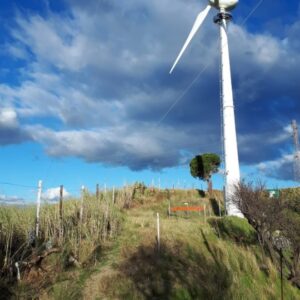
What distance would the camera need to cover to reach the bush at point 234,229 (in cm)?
2516

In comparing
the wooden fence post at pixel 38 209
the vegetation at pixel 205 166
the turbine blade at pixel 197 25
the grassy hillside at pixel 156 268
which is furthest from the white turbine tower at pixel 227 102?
the vegetation at pixel 205 166

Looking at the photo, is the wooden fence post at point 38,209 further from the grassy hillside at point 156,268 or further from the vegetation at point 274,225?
the vegetation at point 274,225

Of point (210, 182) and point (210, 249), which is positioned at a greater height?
point (210, 182)

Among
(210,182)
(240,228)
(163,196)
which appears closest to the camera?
(240,228)

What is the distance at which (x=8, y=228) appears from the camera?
15234 mm

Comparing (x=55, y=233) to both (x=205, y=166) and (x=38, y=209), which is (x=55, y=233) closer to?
(x=38, y=209)

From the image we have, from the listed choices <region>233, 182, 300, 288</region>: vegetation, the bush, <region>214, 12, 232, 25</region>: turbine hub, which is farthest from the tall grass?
<region>214, 12, 232, 25</region>: turbine hub

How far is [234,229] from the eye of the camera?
27062 millimetres

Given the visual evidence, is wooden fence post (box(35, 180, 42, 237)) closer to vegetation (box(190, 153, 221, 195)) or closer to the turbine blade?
the turbine blade

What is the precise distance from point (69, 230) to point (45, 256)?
2.46 m

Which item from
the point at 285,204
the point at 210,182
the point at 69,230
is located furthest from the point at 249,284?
the point at 210,182

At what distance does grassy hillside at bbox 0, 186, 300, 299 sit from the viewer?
46.5 ft

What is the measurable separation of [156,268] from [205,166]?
117 ft

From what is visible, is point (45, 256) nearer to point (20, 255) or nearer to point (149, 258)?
point (20, 255)
